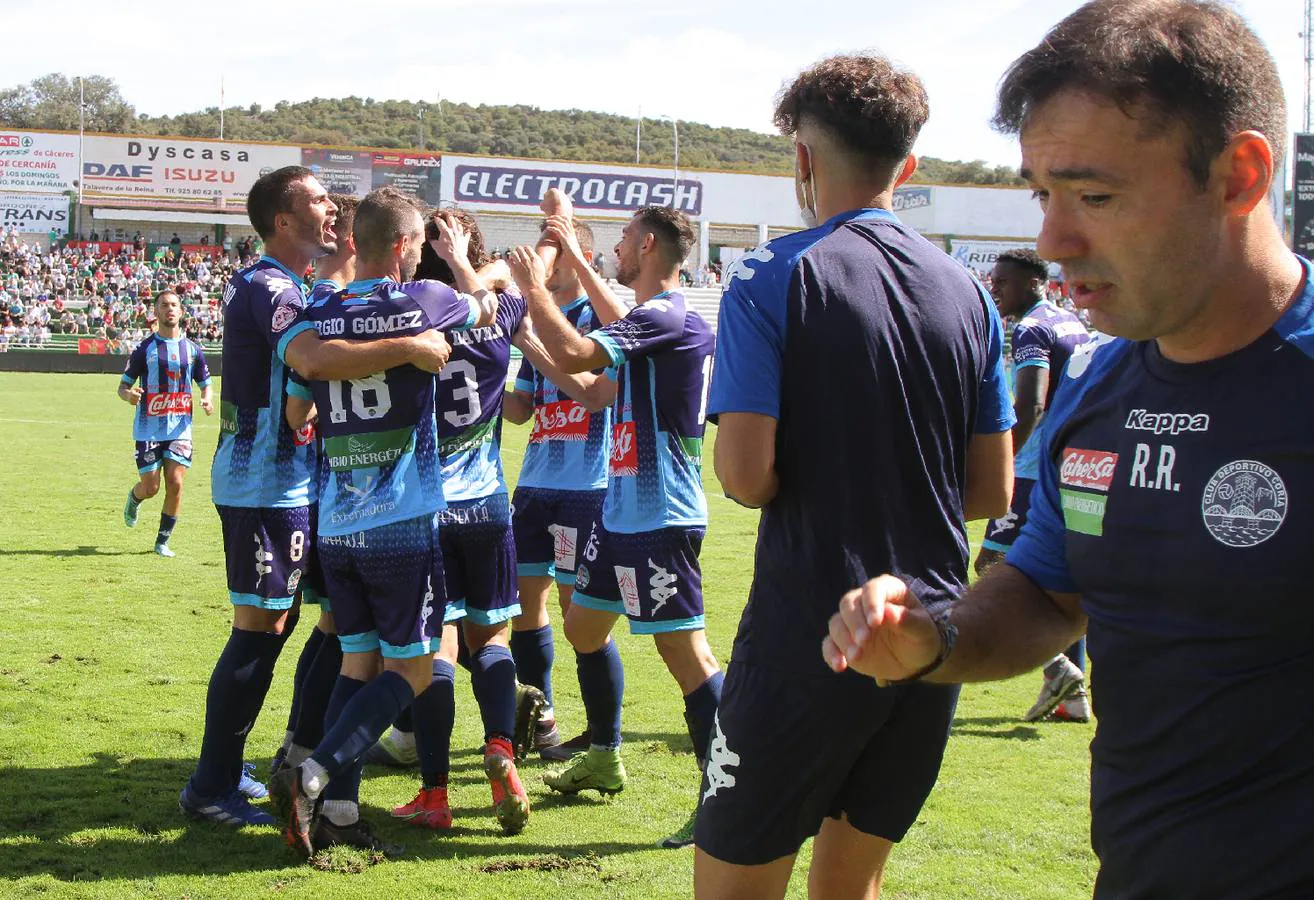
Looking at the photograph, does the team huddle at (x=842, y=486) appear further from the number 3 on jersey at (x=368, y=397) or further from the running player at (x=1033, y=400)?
the running player at (x=1033, y=400)

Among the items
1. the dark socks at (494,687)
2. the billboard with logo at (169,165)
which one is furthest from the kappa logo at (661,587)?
the billboard with logo at (169,165)

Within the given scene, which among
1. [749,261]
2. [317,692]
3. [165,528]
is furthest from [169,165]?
[749,261]

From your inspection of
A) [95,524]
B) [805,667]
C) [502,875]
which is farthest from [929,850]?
[95,524]

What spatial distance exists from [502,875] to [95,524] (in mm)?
9396

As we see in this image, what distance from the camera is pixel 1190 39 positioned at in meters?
1.73

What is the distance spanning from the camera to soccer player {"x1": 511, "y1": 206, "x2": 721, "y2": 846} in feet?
15.9

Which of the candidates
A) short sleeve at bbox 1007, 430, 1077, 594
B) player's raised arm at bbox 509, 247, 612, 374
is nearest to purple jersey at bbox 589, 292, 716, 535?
player's raised arm at bbox 509, 247, 612, 374

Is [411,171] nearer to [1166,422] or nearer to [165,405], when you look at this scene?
[165,405]

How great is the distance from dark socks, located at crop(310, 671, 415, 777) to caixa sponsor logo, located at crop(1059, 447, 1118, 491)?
9.85 feet

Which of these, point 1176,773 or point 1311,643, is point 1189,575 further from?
point 1176,773

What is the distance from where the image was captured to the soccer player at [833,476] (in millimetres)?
2715

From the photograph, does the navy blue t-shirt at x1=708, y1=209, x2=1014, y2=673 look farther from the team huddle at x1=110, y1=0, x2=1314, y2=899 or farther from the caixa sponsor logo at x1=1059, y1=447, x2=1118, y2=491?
the caixa sponsor logo at x1=1059, y1=447, x2=1118, y2=491

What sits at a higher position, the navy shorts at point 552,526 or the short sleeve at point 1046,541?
the short sleeve at point 1046,541

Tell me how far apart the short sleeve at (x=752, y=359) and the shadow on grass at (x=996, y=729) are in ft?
13.2
